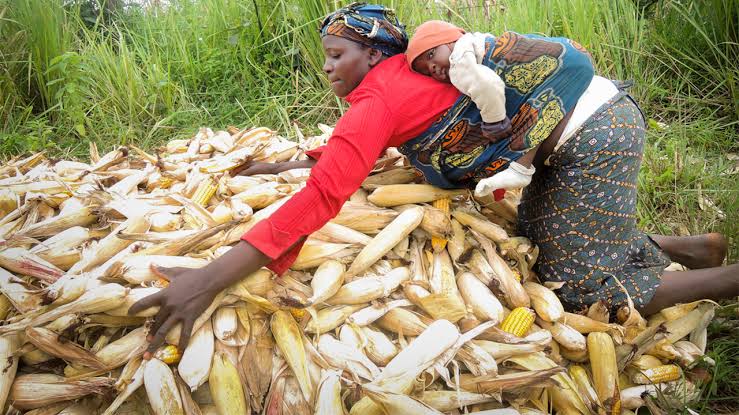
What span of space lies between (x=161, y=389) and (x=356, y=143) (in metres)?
0.83

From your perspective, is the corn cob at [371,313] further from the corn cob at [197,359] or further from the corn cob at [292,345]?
the corn cob at [197,359]

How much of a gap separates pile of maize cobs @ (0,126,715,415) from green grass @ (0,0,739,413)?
1.38m

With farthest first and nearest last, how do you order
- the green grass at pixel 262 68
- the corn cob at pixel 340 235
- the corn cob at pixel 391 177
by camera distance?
the green grass at pixel 262 68 → the corn cob at pixel 391 177 → the corn cob at pixel 340 235

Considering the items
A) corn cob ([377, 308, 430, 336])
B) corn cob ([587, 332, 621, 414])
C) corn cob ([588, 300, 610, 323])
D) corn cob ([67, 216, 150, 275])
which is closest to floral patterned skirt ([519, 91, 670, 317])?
corn cob ([588, 300, 610, 323])

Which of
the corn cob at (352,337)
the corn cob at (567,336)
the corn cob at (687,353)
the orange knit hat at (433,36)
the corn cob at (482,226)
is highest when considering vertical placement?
the orange knit hat at (433,36)

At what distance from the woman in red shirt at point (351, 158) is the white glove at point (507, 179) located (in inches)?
7.6

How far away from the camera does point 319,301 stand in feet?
5.64

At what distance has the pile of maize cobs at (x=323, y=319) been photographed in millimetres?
1552

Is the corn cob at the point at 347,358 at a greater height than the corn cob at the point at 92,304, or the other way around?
the corn cob at the point at 92,304

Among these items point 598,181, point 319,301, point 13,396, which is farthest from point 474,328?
point 13,396

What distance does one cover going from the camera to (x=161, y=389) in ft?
4.95

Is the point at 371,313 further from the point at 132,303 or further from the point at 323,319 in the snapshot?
the point at 132,303

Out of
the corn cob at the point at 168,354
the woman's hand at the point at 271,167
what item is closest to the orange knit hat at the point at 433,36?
the woman's hand at the point at 271,167

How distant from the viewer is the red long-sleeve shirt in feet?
5.34
